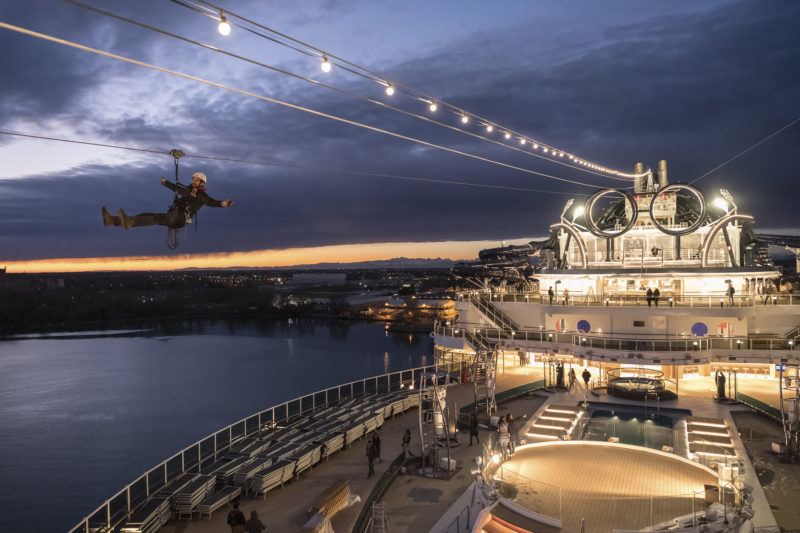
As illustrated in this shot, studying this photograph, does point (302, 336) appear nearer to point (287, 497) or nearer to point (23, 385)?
point (23, 385)

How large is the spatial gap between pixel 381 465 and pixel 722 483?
8.99 metres

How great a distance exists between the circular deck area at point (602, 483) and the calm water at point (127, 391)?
23.7 metres

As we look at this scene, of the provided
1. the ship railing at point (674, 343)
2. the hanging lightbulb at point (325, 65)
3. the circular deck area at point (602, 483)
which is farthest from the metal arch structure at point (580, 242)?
the hanging lightbulb at point (325, 65)

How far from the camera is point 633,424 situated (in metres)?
16.2

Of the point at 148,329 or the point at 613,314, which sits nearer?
the point at 613,314

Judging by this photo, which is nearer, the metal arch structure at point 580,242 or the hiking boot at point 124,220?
the hiking boot at point 124,220

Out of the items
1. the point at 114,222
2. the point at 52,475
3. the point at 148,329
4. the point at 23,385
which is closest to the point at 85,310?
the point at 148,329

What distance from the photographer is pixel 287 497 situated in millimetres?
13734

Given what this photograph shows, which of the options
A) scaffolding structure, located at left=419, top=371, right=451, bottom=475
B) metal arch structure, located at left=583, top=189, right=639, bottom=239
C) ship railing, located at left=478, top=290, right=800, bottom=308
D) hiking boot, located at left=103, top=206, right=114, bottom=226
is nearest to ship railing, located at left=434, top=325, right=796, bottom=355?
ship railing, located at left=478, top=290, right=800, bottom=308

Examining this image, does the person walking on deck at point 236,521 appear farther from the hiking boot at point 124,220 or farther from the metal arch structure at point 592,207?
the metal arch structure at point 592,207

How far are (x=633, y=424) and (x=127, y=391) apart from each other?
49.2m

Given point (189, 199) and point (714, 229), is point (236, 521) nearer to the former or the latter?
point (189, 199)

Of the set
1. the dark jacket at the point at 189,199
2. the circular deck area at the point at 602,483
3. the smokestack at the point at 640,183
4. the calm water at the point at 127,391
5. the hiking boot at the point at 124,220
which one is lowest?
the calm water at the point at 127,391

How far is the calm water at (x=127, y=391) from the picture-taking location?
96.4 feet
